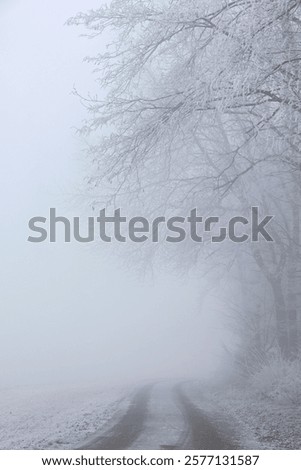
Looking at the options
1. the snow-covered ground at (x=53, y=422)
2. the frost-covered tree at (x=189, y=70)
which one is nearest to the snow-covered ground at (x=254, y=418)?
the snow-covered ground at (x=53, y=422)

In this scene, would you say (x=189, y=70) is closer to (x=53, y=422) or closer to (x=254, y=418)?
(x=254, y=418)

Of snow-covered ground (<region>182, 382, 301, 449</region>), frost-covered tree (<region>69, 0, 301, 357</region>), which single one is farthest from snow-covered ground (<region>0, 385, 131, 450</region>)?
frost-covered tree (<region>69, 0, 301, 357</region>)

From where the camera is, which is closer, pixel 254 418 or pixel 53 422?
pixel 53 422

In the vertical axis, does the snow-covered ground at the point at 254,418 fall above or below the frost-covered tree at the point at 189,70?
below

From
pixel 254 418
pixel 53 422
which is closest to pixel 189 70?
pixel 254 418

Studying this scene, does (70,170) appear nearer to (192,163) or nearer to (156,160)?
(192,163)

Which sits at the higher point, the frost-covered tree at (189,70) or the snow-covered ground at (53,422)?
the frost-covered tree at (189,70)

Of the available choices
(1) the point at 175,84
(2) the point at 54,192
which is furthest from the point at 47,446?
(2) the point at 54,192

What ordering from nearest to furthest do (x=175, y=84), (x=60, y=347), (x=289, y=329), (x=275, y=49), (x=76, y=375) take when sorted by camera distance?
(x=275, y=49) → (x=175, y=84) → (x=289, y=329) → (x=76, y=375) → (x=60, y=347)

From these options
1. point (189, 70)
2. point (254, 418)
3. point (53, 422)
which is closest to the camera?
point (189, 70)

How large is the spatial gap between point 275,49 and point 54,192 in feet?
37.5

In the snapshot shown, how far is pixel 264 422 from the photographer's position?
34.6 ft

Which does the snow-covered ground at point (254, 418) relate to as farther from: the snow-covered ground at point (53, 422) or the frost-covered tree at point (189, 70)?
the frost-covered tree at point (189, 70)

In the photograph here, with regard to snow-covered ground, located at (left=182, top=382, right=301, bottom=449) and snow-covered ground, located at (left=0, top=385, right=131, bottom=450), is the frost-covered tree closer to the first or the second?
snow-covered ground, located at (left=0, top=385, right=131, bottom=450)
